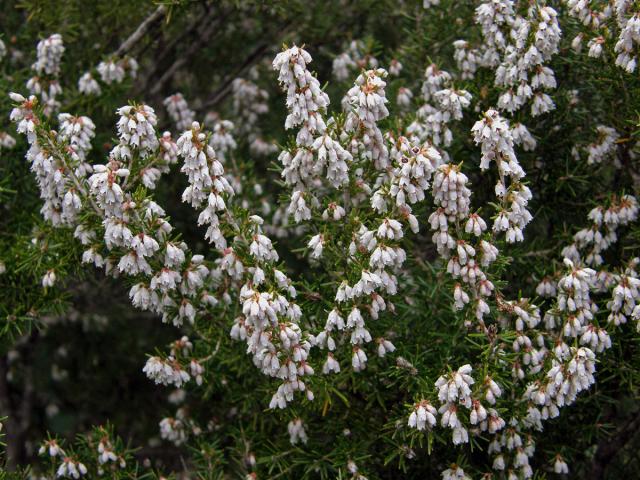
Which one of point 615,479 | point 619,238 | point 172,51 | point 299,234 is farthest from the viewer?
point 172,51

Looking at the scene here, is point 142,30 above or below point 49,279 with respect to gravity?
above

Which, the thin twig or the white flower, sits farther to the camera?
the thin twig

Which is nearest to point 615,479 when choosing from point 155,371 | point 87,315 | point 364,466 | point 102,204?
point 364,466

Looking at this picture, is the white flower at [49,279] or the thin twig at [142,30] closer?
the white flower at [49,279]

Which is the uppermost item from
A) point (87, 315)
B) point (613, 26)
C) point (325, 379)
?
point (613, 26)

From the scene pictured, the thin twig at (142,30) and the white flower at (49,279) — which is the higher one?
the thin twig at (142,30)

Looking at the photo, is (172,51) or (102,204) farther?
(172,51)

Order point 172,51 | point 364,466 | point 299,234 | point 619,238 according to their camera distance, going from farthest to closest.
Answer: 1. point 172,51
2. point 299,234
3. point 619,238
4. point 364,466

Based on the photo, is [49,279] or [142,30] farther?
[142,30]

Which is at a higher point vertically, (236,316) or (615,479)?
Result: (236,316)

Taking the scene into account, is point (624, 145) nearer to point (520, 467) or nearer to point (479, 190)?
point (479, 190)

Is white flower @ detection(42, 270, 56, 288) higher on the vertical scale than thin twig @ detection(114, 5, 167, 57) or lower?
lower
